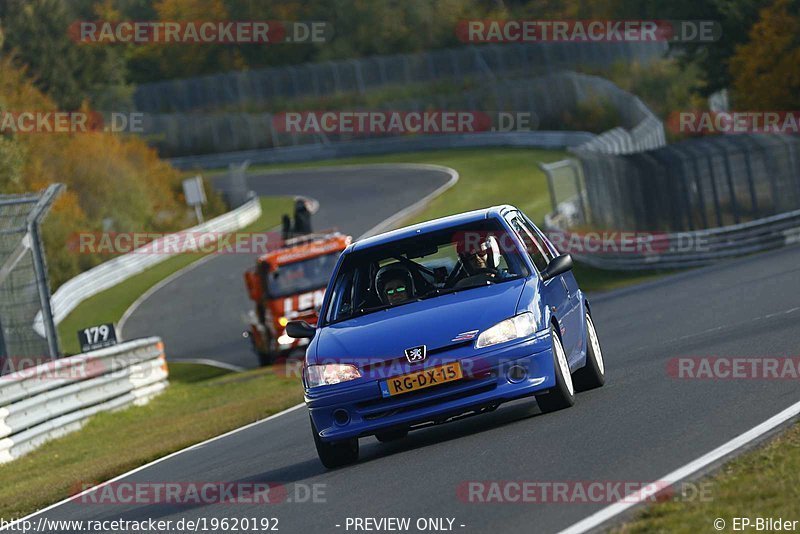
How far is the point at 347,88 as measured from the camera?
295ft

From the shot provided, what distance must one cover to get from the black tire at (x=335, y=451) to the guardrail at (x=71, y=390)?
7822 mm

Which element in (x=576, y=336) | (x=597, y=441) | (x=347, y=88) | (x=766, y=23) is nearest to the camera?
(x=597, y=441)

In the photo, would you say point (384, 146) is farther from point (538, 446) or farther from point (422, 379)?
point (538, 446)

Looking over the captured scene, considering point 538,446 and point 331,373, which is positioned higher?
point 331,373

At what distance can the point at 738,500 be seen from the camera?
22.8ft

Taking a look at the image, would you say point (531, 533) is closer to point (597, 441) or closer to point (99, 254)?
point (597, 441)

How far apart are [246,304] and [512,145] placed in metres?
34.2

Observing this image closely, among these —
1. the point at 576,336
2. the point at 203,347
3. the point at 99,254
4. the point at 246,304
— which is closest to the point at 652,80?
the point at 99,254

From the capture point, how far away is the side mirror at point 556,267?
435 inches

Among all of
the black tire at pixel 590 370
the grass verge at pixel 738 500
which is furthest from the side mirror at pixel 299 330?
the grass verge at pixel 738 500

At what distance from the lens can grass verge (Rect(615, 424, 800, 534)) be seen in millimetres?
6586

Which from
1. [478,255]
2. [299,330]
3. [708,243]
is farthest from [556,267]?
[708,243]

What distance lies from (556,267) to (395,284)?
121 cm

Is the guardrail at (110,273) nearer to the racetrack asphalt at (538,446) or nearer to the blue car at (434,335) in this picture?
the racetrack asphalt at (538,446)
